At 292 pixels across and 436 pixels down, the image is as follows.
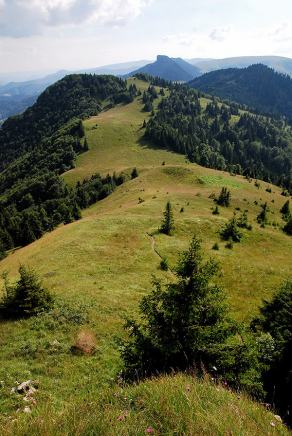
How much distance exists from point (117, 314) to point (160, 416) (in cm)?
2239

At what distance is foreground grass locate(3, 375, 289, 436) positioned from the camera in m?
6.81

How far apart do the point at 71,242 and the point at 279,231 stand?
42886mm

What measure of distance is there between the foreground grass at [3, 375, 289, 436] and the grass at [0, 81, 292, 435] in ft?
0.08

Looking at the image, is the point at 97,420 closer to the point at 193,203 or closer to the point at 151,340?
the point at 151,340

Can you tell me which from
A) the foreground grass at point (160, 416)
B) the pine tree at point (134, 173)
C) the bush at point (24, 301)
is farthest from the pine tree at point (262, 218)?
the foreground grass at point (160, 416)

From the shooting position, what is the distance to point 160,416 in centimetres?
741

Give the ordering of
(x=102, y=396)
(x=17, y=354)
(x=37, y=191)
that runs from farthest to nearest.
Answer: (x=37, y=191) < (x=17, y=354) < (x=102, y=396)

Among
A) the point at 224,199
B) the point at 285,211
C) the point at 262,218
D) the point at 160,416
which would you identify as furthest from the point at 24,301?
the point at 285,211

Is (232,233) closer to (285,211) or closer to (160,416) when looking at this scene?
(285,211)

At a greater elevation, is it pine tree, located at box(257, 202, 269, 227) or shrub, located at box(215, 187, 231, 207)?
shrub, located at box(215, 187, 231, 207)

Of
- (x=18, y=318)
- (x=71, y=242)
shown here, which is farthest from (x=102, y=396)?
(x=71, y=242)

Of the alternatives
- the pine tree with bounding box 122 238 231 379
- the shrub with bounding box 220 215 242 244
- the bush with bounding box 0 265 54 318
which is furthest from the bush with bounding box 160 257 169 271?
the pine tree with bounding box 122 238 231 379

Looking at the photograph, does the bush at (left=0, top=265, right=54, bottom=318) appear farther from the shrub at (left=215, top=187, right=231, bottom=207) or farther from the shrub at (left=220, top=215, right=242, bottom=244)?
the shrub at (left=215, top=187, right=231, bottom=207)

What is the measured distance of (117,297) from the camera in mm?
32906
